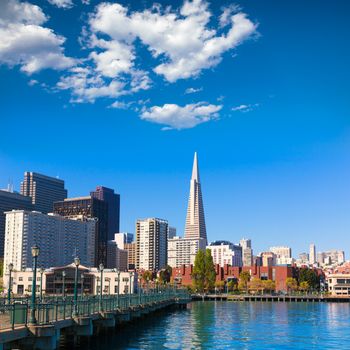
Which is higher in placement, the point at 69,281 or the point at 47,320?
the point at 69,281

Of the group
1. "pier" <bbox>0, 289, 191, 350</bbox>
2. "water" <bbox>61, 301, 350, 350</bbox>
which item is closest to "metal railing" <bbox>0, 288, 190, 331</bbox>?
"pier" <bbox>0, 289, 191, 350</bbox>

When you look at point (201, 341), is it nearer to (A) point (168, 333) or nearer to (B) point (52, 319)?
(A) point (168, 333)

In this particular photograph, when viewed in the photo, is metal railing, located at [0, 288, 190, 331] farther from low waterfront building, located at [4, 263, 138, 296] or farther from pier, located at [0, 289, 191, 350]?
low waterfront building, located at [4, 263, 138, 296]

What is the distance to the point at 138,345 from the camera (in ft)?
195

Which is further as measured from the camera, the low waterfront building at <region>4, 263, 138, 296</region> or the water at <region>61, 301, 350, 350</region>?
the low waterfront building at <region>4, 263, 138, 296</region>

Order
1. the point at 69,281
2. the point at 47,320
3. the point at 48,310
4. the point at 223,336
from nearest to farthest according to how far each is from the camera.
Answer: the point at 47,320 < the point at 48,310 < the point at 223,336 < the point at 69,281

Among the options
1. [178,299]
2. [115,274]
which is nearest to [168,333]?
[178,299]

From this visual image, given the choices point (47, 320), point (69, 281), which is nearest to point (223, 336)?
point (47, 320)

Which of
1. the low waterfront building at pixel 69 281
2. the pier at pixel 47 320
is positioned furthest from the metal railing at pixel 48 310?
the low waterfront building at pixel 69 281

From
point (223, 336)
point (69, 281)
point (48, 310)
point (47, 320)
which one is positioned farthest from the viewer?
point (69, 281)

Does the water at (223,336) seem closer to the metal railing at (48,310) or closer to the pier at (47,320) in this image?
the pier at (47,320)

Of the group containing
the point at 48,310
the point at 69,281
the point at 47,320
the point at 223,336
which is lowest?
the point at 223,336

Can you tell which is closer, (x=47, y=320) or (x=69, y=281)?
(x=47, y=320)

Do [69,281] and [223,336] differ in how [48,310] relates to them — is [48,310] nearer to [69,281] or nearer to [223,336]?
[223,336]
